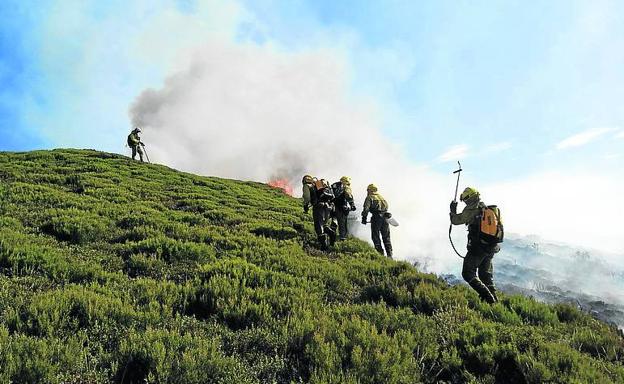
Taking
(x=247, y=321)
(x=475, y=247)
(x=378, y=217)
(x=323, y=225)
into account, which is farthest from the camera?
(x=378, y=217)

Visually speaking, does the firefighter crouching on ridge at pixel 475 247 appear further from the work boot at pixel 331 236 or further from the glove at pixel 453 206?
the work boot at pixel 331 236

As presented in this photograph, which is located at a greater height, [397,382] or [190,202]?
[190,202]

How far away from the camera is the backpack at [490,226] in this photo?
8500 mm

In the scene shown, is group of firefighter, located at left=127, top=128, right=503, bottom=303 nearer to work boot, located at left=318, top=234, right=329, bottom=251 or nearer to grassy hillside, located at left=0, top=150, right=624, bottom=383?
work boot, located at left=318, top=234, right=329, bottom=251

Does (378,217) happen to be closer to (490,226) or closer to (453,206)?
(453,206)

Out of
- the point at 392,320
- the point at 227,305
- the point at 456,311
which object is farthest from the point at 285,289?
the point at 456,311

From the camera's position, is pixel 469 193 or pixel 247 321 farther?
pixel 469 193

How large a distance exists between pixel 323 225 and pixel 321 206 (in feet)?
2.30

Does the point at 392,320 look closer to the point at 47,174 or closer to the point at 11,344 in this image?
the point at 11,344

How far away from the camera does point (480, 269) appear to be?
9.07 m

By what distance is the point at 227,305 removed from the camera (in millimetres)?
5883

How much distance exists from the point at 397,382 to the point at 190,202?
16054mm

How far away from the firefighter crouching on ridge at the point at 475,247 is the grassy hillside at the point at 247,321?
49 cm

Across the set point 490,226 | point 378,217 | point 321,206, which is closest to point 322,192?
point 321,206
